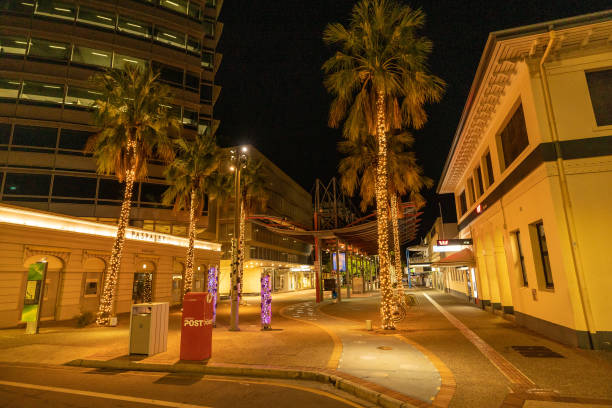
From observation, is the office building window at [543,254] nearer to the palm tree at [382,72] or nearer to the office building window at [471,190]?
the palm tree at [382,72]

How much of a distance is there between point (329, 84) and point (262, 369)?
1136 centimetres

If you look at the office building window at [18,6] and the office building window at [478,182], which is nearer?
the office building window at [478,182]

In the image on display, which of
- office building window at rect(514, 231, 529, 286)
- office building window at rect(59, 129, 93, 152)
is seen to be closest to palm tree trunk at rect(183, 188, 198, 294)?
office building window at rect(59, 129, 93, 152)

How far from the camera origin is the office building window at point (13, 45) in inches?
1021

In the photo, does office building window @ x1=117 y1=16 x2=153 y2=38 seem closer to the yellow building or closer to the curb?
the yellow building

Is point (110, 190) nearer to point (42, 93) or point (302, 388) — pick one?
point (42, 93)

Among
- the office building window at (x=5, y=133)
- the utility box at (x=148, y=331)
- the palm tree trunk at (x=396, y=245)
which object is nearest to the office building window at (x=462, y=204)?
the palm tree trunk at (x=396, y=245)

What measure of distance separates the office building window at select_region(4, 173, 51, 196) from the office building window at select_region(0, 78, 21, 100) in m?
6.41

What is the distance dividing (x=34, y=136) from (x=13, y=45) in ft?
26.3

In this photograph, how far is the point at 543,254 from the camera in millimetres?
10984

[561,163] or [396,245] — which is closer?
[561,163]

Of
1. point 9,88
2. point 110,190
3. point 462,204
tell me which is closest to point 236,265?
point 462,204

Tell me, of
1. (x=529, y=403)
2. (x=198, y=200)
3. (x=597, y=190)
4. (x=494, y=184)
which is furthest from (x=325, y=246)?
(x=529, y=403)

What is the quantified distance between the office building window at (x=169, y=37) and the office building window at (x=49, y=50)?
7.82 meters
